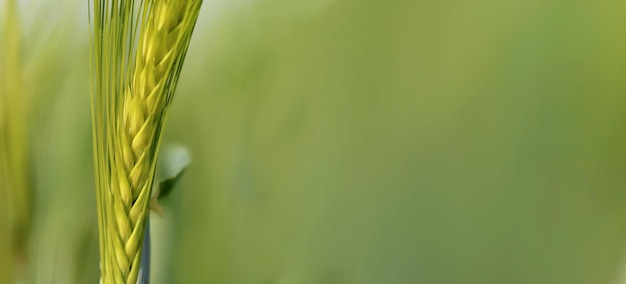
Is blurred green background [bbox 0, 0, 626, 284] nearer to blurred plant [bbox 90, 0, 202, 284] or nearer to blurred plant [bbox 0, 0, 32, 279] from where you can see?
blurred plant [bbox 0, 0, 32, 279]

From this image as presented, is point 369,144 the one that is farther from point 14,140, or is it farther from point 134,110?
point 14,140

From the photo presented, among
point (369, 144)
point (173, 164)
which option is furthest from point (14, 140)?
point (369, 144)

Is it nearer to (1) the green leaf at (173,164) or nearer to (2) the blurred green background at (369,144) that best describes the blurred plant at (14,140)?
(2) the blurred green background at (369,144)

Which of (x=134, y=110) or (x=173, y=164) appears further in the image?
(x=173, y=164)

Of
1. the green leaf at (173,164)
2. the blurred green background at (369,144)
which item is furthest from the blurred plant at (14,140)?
the green leaf at (173,164)

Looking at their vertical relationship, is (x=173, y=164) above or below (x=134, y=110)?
below

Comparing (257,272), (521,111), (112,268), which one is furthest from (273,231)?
(521,111)

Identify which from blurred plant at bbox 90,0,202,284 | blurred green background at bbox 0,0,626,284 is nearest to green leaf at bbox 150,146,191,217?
blurred green background at bbox 0,0,626,284
